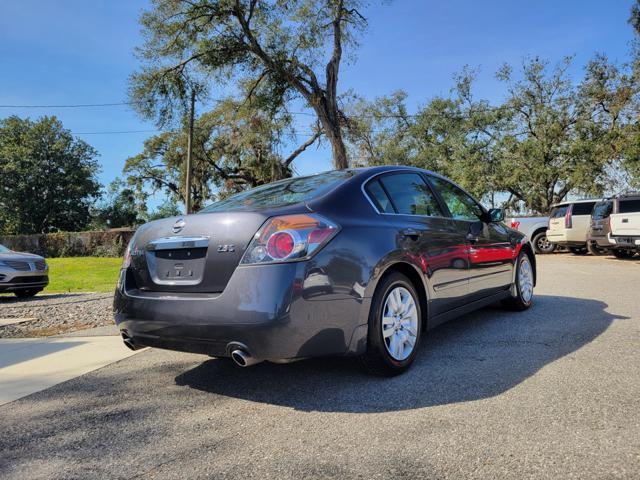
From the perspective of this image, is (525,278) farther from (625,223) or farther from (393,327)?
(625,223)

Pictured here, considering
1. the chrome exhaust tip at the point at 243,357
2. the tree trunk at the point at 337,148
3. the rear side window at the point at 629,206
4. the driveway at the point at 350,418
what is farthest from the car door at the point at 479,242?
the tree trunk at the point at 337,148

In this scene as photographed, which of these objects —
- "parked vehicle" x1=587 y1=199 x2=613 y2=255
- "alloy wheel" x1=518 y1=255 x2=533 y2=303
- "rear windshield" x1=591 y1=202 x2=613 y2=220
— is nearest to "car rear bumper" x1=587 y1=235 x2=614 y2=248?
"parked vehicle" x1=587 y1=199 x2=613 y2=255

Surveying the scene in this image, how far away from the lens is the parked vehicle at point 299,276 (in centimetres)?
271

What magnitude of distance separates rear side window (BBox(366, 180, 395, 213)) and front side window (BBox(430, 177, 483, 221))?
39.1 inches

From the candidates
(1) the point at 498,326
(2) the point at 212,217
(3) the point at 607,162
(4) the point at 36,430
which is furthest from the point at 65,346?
(3) the point at 607,162

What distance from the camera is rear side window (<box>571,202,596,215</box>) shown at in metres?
15.4

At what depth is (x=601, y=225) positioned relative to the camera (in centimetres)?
1338

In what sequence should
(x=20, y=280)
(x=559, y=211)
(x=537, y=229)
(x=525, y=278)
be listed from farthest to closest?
(x=537, y=229) → (x=559, y=211) → (x=20, y=280) → (x=525, y=278)

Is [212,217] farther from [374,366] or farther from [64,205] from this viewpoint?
[64,205]

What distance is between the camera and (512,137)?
2692cm

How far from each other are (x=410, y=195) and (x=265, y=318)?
6.21 ft

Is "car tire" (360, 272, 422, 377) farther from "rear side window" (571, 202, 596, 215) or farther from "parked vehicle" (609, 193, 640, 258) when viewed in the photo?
"rear side window" (571, 202, 596, 215)

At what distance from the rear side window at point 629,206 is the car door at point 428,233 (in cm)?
1041

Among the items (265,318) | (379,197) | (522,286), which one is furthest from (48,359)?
(522,286)
